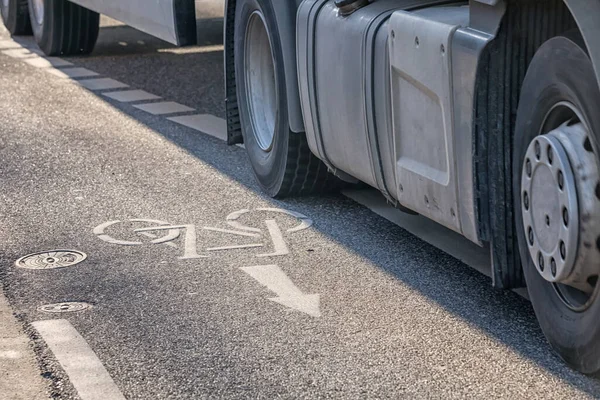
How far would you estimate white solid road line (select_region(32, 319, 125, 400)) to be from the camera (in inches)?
151

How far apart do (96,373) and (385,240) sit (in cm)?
196

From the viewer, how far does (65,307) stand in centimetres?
471

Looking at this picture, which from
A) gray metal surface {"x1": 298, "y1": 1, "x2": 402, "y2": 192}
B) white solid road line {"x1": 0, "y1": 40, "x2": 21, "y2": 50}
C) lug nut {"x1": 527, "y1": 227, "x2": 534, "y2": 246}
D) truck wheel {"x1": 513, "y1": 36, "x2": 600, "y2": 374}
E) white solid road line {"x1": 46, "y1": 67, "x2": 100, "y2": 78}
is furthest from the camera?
white solid road line {"x1": 0, "y1": 40, "x2": 21, "y2": 50}

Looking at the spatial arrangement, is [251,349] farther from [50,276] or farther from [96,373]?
[50,276]

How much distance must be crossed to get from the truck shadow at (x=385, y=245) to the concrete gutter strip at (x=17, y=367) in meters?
A: 1.56

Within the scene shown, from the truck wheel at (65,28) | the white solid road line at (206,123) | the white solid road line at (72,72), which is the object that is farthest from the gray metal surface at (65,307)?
the truck wheel at (65,28)

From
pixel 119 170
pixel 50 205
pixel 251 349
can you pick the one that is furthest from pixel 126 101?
pixel 251 349

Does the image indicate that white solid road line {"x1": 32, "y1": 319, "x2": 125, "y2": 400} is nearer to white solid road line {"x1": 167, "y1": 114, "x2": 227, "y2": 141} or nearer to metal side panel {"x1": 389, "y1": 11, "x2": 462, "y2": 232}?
metal side panel {"x1": 389, "y1": 11, "x2": 462, "y2": 232}

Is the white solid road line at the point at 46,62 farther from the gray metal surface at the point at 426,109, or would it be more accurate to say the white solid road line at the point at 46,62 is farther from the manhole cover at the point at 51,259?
the gray metal surface at the point at 426,109

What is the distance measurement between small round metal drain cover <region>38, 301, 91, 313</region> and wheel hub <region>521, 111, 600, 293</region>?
5.89 feet

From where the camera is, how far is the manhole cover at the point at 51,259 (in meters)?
5.28

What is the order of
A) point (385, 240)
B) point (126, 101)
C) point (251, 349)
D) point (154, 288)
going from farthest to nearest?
point (126, 101) → point (385, 240) → point (154, 288) → point (251, 349)

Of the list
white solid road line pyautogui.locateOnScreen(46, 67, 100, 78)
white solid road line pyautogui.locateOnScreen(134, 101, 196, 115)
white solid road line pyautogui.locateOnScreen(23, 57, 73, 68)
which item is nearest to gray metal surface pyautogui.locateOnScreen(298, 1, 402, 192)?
white solid road line pyautogui.locateOnScreen(134, 101, 196, 115)

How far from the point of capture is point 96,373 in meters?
4.00
